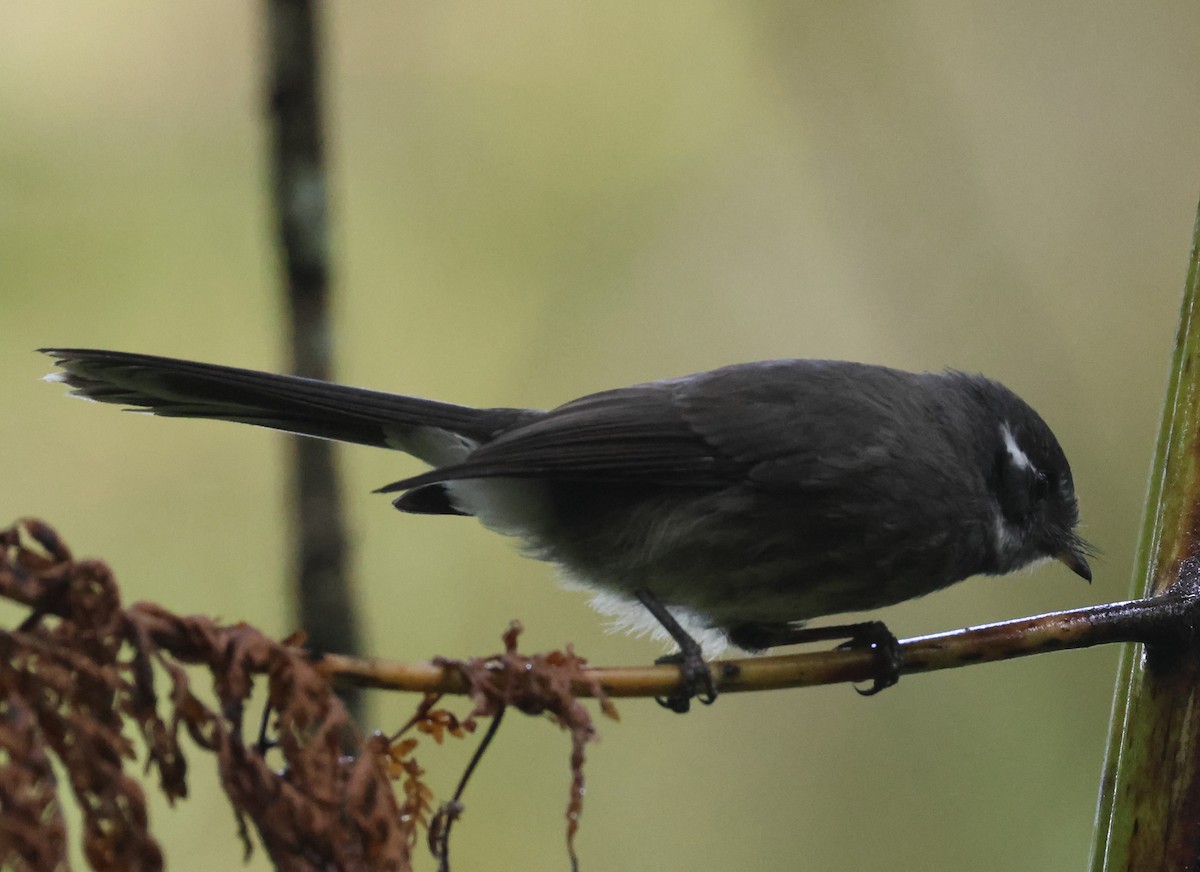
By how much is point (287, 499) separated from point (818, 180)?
3.77 meters

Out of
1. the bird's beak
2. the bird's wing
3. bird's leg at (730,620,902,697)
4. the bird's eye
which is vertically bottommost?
bird's leg at (730,620,902,697)

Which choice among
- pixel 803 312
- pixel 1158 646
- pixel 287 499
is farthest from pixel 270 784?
pixel 803 312

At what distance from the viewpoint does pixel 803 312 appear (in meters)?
5.77

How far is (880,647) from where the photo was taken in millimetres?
2721

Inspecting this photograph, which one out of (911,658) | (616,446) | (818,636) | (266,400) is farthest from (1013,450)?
(266,400)

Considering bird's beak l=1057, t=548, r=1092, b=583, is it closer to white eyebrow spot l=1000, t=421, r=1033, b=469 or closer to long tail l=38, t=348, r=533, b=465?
white eyebrow spot l=1000, t=421, r=1033, b=469

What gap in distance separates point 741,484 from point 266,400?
1.35m

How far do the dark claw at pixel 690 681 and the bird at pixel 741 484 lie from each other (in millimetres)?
22

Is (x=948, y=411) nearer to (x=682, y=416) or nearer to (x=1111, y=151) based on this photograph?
(x=682, y=416)

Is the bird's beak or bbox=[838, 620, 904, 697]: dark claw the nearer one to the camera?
bbox=[838, 620, 904, 697]: dark claw

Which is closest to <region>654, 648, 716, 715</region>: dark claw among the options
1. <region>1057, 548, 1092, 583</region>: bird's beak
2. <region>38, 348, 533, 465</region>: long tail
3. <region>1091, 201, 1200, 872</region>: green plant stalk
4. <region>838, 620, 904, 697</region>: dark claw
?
<region>838, 620, 904, 697</region>: dark claw

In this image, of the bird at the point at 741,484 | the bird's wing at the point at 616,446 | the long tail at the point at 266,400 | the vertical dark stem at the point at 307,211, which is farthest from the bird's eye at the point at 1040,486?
the vertical dark stem at the point at 307,211

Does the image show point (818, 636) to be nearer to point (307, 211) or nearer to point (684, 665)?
point (684, 665)

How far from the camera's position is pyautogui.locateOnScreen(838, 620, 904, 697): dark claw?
2469mm
